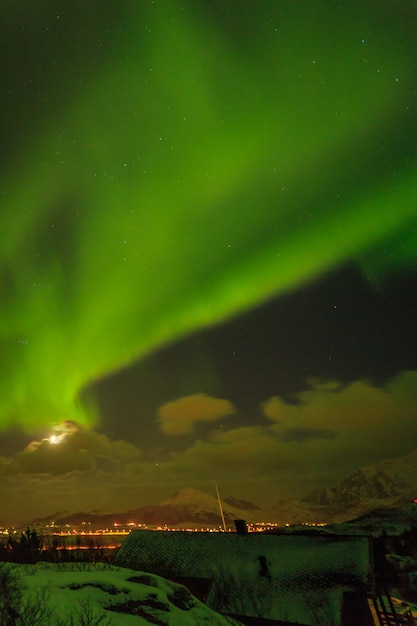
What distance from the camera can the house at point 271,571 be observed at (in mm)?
25922

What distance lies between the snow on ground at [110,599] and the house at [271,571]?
1197 centimetres

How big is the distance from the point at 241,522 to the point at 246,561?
9.26 m

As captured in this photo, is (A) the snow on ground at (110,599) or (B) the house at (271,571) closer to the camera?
(A) the snow on ground at (110,599)

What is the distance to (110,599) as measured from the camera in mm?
13812

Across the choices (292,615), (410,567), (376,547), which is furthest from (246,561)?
(410,567)

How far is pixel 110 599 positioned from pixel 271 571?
18328mm

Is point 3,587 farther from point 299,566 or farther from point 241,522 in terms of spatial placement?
point 241,522

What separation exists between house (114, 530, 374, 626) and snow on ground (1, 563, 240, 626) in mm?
11972

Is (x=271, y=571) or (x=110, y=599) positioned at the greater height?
(x=110, y=599)

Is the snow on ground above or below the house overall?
above

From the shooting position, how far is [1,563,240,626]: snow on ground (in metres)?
12.7

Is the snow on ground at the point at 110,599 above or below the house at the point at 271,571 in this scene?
above

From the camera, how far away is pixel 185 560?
32.9 metres

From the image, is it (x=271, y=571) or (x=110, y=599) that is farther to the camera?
(x=271, y=571)
